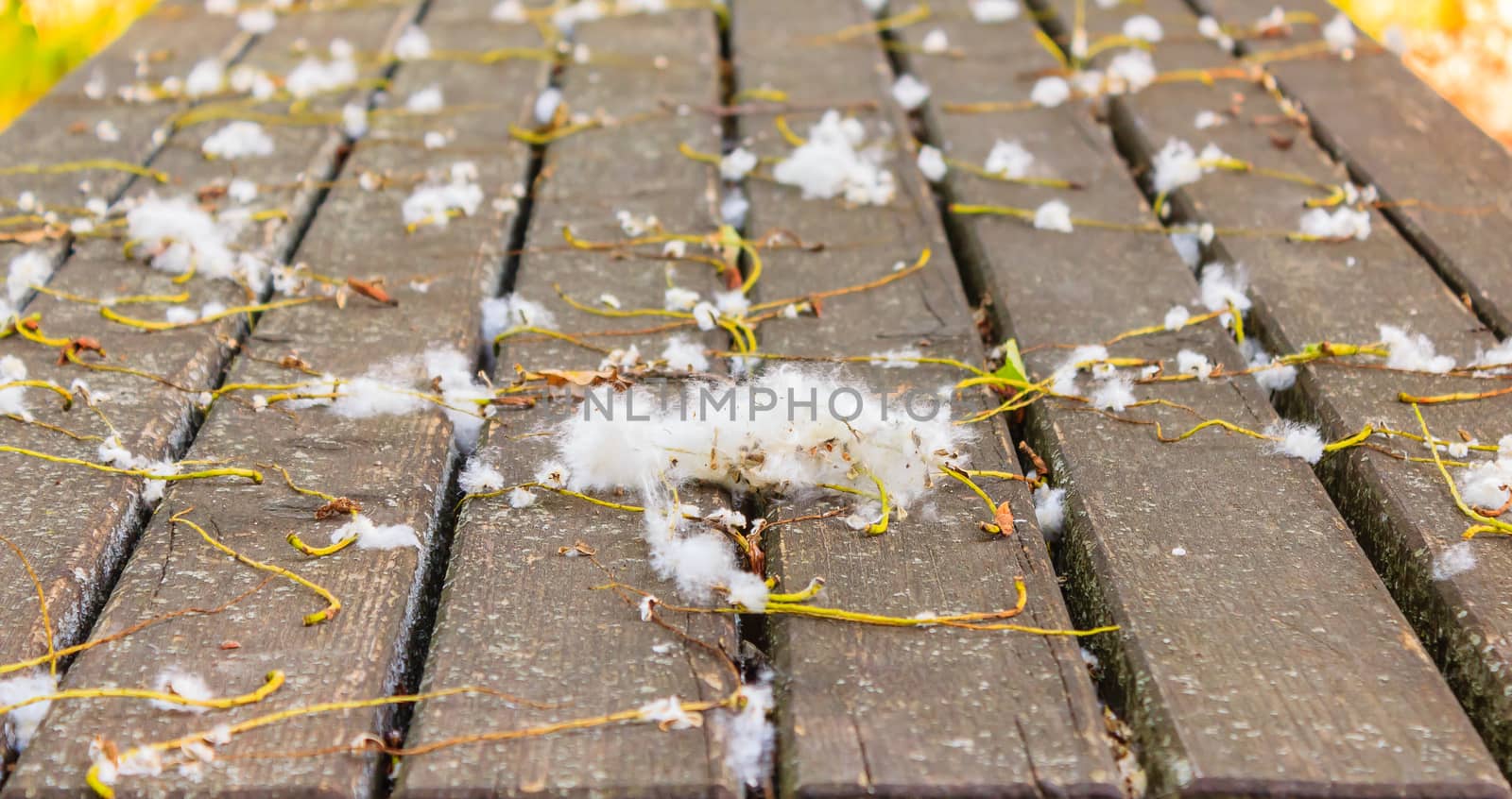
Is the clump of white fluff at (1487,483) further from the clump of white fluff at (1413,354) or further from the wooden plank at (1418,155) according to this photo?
the wooden plank at (1418,155)

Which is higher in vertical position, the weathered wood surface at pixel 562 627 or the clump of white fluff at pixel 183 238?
the weathered wood surface at pixel 562 627

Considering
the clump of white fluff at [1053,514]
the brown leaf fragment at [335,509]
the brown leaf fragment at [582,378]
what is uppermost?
the clump of white fluff at [1053,514]

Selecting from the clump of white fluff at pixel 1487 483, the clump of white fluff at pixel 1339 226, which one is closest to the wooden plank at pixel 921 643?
the clump of white fluff at pixel 1487 483

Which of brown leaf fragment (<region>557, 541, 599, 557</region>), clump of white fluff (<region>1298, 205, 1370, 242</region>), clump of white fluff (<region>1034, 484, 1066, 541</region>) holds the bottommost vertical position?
brown leaf fragment (<region>557, 541, 599, 557</region>)

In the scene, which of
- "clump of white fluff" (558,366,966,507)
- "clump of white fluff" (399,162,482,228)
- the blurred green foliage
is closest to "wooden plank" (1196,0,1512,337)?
"clump of white fluff" (558,366,966,507)

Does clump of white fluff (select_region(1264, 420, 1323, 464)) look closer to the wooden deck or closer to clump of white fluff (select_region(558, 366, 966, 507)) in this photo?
the wooden deck

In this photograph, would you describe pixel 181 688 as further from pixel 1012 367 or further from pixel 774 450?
pixel 1012 367

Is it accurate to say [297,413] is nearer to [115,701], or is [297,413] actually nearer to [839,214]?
[115,701]

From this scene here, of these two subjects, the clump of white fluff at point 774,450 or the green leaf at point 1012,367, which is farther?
the green leaf at point 1012,367
